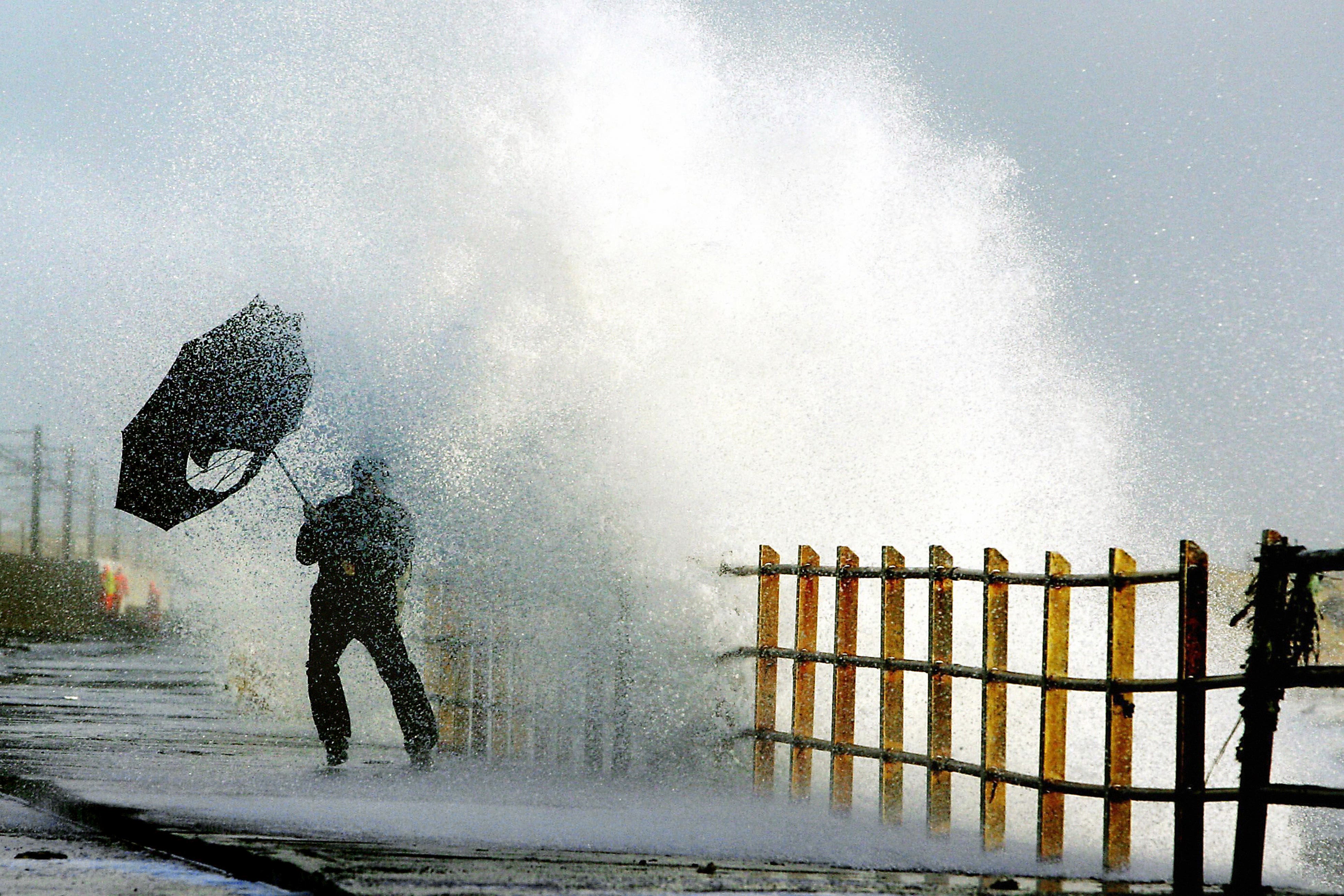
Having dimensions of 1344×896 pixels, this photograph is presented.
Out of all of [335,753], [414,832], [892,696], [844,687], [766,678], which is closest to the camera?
[414,832]

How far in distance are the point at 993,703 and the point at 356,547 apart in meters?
4.91

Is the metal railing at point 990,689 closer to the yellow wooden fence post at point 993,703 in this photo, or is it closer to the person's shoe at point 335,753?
the yellow wooden fence post at point 993,703

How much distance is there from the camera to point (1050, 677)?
7.48 m

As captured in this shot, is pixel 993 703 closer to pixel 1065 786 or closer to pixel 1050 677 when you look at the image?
pixel 1050 677

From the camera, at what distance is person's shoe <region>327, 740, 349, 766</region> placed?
10.8 metres

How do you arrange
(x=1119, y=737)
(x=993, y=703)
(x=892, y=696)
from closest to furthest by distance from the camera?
(x=1119, y=737)
(x=993, y=703)
(x=892, y=696)

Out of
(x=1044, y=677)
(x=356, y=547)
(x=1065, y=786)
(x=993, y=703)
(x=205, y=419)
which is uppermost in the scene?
(x=205, y=419)

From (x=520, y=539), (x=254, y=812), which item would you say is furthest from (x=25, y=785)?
(x=520, y=539)

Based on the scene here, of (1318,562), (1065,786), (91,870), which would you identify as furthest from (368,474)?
(1318,562)

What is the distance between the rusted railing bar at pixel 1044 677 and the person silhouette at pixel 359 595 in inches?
96.5

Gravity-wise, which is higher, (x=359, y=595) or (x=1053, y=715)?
(x=359, y=595)

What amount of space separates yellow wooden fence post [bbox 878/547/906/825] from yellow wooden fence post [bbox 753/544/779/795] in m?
1.21

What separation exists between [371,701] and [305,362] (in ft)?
16.0

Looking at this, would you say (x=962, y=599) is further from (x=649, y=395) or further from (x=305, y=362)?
(x=305, y=362)
